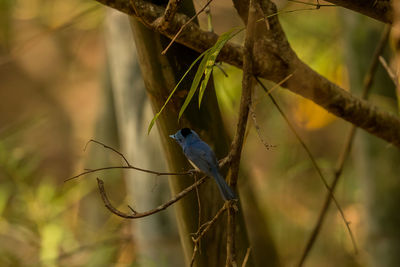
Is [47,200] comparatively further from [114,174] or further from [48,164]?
[48,164]

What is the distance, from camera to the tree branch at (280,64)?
756 millimetres

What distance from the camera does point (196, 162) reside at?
0.67m

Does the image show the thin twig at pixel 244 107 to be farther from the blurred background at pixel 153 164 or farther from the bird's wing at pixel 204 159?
the blurred background at pixel 153 164

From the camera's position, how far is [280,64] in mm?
837

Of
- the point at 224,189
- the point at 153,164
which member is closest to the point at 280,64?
the point at 224,189

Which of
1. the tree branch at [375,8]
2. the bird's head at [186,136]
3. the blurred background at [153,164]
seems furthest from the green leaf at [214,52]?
the blurred background at [153,164]

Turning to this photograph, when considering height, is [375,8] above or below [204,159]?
above

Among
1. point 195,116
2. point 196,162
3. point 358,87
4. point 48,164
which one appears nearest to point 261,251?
point 358,87

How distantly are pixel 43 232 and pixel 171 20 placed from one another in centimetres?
137

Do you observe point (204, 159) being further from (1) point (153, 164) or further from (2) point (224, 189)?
(1) point (153, 164)

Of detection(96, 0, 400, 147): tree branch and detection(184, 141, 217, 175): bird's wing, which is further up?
detection(96, 0, 400, 147): tree branch

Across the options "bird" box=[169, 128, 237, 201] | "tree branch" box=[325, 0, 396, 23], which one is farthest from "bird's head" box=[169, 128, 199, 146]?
"tree branch" box=[325, 0, 396, 23]

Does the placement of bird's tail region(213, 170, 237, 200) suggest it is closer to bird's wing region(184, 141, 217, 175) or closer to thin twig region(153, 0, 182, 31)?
bird's wing region(184, 141, 217, 175)

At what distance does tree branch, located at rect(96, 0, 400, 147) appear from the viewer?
0.76 m
